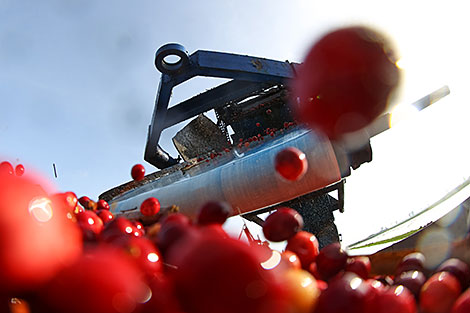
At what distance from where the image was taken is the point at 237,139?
7.93 metres

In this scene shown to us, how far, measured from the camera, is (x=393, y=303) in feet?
3.95

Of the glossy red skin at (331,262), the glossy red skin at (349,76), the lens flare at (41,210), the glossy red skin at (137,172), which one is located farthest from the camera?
the glossy red skin at (137,172)

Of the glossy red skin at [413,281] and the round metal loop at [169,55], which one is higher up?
the round metal loop at [169,55]

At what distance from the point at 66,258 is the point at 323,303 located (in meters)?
0.71

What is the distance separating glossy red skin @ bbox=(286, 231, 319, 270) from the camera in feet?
6.07

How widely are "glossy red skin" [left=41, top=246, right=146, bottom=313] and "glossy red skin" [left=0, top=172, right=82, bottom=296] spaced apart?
49mm

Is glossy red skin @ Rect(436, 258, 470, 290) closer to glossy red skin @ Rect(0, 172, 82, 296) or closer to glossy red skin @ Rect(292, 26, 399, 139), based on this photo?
glossy red skin @ Rect(292, 26, 399, 139)

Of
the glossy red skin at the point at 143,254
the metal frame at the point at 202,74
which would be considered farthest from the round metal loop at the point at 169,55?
the glossy red skin at the point at 143,254

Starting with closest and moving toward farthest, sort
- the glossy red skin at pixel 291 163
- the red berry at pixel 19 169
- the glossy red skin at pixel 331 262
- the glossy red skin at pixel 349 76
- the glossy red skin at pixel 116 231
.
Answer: the glossy red skin at pixel 116 231 → the glossy red skin at pixel 331 262 → the glossy red skin at pixel 349 76 → the glossy red skin at pixel 291 163 → the red berry at pixel 19 169

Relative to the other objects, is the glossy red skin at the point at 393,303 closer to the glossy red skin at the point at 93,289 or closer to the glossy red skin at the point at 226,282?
the glossy red skin at the point at 226,282

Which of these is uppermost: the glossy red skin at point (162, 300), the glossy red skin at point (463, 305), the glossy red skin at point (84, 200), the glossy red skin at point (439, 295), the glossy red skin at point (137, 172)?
the glossy red skin at point (137, 172)

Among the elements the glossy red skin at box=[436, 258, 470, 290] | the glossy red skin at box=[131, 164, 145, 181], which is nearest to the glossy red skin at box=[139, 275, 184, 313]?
the glossy red skin at box=[436, 258, 470, 290]

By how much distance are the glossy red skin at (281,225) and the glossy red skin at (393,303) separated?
0.65 meters

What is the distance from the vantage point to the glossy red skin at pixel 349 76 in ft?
6.06
